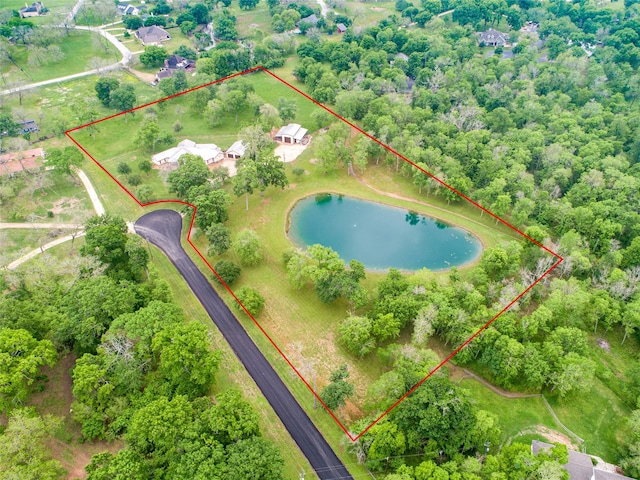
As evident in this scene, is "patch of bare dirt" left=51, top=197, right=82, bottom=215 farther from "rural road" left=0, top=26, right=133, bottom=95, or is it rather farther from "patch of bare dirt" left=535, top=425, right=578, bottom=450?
"patch of bare dirt" left=535, top=425, right=578, bottom=450

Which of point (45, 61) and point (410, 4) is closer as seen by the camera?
point (45, 61)

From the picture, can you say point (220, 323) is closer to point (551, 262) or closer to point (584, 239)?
point (551, 262)

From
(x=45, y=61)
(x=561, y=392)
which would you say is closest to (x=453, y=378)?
(x=561, y=392)

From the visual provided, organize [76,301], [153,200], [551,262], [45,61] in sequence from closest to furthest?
[76,301] → [551,262] → [153,200] → [45,61]

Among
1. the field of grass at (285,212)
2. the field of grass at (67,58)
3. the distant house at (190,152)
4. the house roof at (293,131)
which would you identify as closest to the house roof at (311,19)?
the field of grass at (285,212)

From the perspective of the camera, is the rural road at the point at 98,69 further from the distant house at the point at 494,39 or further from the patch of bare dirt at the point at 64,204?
the distant house at the point at 494,39

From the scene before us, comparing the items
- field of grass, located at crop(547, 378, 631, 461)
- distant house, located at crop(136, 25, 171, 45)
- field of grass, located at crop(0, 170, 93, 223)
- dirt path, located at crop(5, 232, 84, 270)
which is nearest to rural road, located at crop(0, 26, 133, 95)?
distant house, located at crop(136, 25, 171, 45)

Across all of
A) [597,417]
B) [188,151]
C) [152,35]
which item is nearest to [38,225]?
[188,151]
